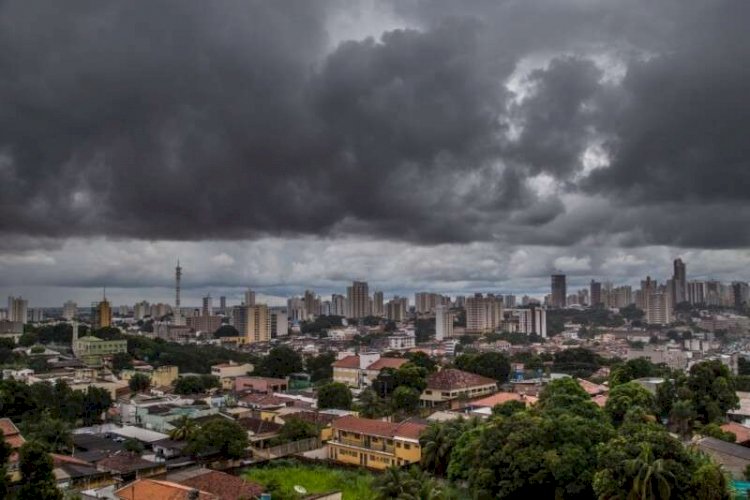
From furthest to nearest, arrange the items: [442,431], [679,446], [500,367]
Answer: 1. [500,367]
2. [442,431]
3. [679,446]

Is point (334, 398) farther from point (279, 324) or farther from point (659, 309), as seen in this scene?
point (659, 309)

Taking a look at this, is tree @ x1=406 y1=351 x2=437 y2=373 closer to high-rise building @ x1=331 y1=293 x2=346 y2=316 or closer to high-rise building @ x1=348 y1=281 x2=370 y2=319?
high-rise building @ x1=348 y1=281 x2=370 y2=319

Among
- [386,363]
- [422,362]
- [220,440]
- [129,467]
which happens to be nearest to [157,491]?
[129,467]

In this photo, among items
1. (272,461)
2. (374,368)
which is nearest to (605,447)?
(272,461)

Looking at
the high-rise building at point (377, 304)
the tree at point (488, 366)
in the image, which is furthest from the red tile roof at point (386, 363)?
the high-rise building at point (377, 304)

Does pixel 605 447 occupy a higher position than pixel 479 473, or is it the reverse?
pixel 605 447

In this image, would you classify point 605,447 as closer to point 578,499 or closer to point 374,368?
point 578,499

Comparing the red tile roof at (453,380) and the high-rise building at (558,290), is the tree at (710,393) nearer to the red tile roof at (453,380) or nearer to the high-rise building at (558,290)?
the red tile roof at (453,380)
